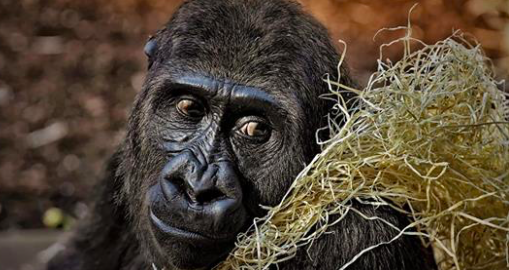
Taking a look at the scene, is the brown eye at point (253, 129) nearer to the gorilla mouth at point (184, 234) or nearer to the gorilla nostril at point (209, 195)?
the gorilla nostril at point (209, 195)

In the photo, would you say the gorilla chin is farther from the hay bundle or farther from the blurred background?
the blurred background

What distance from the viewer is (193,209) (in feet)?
13.7

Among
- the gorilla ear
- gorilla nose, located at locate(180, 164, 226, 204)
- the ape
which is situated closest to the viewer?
gorilla nose, located at locate(180, 164, 226, 204)

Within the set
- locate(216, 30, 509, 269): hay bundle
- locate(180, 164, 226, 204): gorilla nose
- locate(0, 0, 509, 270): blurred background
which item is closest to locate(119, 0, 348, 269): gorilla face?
locate(180, 164, 226, 204): gorilla nose

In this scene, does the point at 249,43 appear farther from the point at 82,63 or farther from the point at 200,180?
the point at 82,63

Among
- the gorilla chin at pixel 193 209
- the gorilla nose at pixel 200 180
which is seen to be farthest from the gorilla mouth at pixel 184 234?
the gorilla nose at pixel 200 180

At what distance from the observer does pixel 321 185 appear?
443 cm

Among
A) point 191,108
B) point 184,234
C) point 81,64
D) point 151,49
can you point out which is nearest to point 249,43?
point 191,108

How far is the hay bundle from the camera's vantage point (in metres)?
4.38

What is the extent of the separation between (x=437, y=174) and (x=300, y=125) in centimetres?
62

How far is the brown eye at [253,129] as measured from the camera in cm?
448

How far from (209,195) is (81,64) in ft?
18.3

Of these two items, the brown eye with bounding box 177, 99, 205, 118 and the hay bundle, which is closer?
the hay bundle

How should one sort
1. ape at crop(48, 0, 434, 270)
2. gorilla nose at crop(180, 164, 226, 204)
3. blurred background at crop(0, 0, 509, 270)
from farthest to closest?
blurred background at crop(0, 0, 509, 270) < ape at crop(48, 0, 434, 270) < gorilla nose at crop(180, 164, 226, 204)
